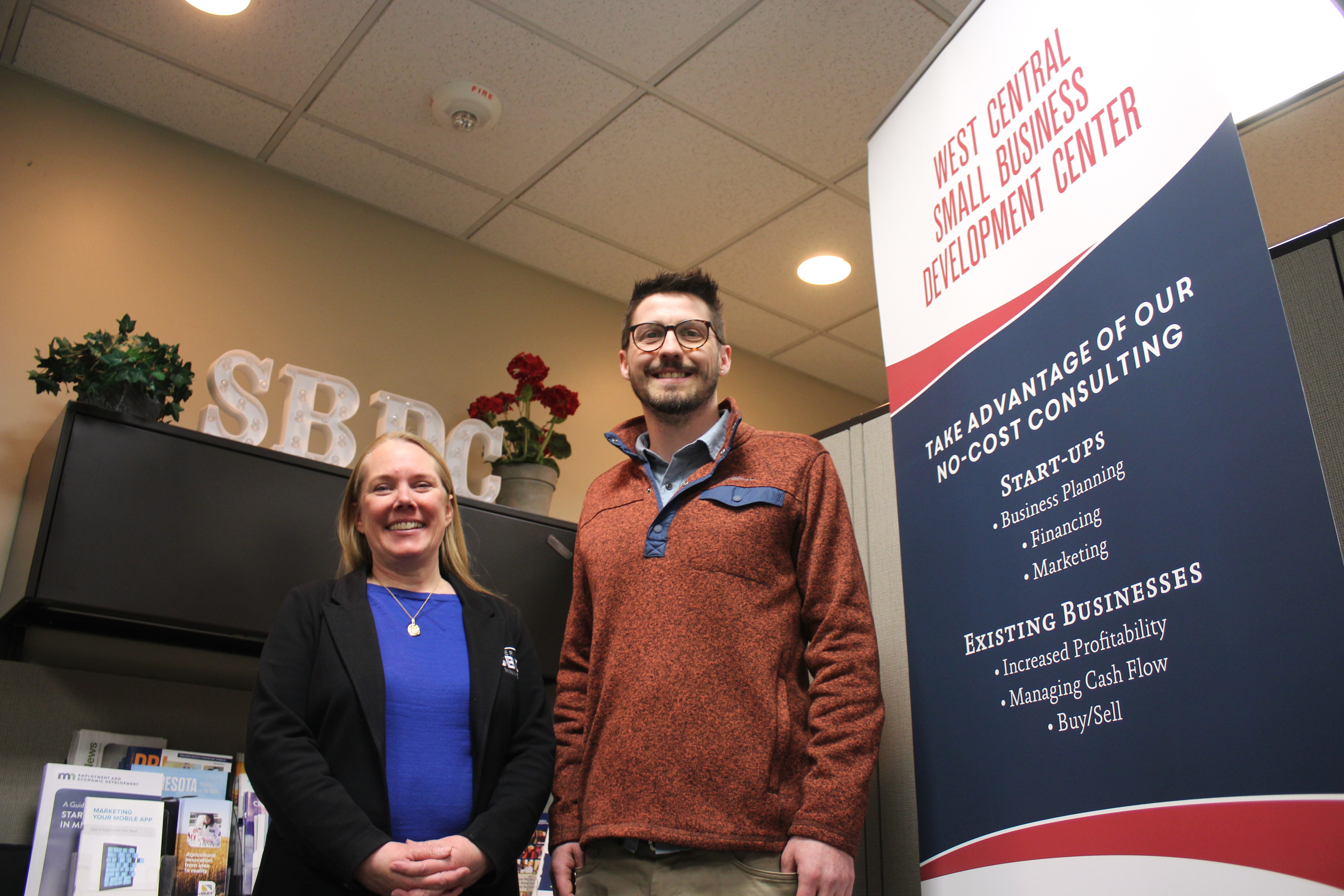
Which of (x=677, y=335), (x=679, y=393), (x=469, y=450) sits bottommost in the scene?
(x=679, y=393)

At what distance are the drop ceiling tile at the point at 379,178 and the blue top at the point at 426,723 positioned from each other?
5.87 ft

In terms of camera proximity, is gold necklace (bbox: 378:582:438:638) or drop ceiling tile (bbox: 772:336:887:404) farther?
drop ceiling tile (bbox: 772:336:887:404)

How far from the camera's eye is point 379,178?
2.99 m

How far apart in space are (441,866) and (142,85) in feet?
7.69

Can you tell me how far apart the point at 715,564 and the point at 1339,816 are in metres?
0.87

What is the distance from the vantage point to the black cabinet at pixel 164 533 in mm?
1880

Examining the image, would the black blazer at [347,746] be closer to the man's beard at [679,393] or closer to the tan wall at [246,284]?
the man's beard at [679,393]

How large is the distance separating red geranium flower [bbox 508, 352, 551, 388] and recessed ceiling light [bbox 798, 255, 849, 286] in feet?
3.34

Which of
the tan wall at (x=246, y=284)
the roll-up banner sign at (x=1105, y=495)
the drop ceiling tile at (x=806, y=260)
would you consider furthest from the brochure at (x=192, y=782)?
the drop ceiling tile at (x=806, y=260)

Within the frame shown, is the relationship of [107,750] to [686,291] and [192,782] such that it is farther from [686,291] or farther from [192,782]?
[686,291]

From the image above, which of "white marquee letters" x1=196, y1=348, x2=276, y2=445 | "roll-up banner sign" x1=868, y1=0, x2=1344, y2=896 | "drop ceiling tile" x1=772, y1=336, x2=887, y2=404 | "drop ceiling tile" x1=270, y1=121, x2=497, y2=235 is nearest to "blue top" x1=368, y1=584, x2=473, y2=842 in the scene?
"roll-up banner sign" x1=868, y1=0, x2=1344, y2=896

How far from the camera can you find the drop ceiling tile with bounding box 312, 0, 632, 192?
7.86 feet

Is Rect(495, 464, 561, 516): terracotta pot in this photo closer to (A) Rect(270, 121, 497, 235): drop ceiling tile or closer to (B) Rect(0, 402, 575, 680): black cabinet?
(B) Rect(0, 402, 575, 680): black cabinet

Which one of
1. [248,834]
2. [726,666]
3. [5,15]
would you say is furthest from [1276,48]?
[5,15]
